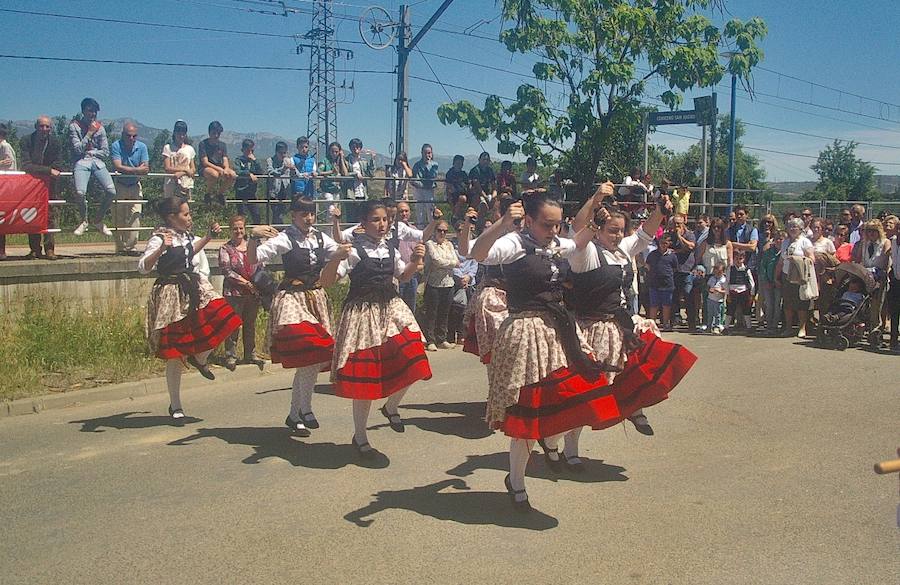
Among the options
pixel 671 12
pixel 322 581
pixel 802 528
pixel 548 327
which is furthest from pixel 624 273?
pixel 671 12

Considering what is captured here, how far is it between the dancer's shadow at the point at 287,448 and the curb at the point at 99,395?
2.12m

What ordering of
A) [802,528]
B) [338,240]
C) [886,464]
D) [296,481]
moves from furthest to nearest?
[338,240] → [296,481] → [802,528] → [886,464]

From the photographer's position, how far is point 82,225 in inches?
504

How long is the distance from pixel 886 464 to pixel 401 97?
53.9 feet

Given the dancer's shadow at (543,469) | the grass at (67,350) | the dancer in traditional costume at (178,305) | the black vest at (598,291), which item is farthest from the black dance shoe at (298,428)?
the grass at (67,350)

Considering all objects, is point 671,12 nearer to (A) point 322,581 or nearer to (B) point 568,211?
(B) point 568,211

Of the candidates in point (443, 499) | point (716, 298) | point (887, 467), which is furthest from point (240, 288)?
point (887, 467)

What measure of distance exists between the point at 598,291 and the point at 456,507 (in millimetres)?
1831

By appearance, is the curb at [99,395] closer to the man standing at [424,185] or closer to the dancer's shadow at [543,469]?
the dancer's shadow at [543,469]

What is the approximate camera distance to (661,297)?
47.4 feet

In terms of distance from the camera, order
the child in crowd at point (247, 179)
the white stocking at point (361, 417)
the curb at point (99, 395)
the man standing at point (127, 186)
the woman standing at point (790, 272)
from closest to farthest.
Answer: the white stocking at point (361, 417) < the curb at point (99, 395) < the man standing at point (127, 186) < the woman standing at point (790, 272) < the child in crowd at point (247, 179)

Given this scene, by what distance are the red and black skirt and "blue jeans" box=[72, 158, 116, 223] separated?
7052 mm

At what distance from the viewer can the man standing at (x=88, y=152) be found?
40.2 feet

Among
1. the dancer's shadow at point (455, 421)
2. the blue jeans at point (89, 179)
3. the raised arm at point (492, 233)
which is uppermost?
the blue jeans at point (89, 179)
